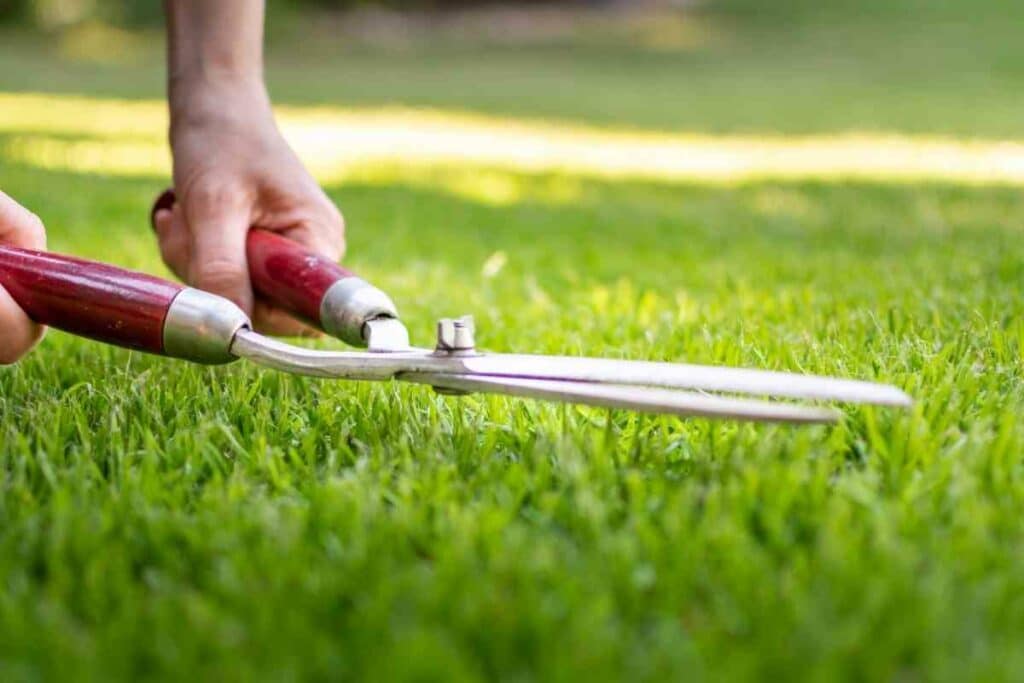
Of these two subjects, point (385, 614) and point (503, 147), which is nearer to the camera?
point (385, 614)

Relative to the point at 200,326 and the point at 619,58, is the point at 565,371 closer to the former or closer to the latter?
the point at 200,326

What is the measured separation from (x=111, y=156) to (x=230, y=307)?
5.52m

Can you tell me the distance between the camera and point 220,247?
7.68ft

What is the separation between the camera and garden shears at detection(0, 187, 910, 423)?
4.97ft

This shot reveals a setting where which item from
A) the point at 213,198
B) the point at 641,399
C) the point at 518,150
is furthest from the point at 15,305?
the point at 518,150

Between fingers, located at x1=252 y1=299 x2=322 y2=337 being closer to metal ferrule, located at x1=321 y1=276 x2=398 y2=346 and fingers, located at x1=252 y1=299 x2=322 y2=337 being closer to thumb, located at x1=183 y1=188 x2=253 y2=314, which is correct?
thumb, located at x1=183 y1=188 x2=253 y2=314

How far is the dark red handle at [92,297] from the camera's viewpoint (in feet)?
6.15

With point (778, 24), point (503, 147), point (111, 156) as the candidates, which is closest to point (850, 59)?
point (778, 24)

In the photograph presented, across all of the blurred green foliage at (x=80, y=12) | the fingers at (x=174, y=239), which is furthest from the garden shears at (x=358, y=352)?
the blurred green foliage at (x=80, y=12)

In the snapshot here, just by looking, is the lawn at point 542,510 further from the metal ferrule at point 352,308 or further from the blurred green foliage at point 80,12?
the blurred green foliage at point 80,12

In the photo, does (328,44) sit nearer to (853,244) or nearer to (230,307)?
(853,244)

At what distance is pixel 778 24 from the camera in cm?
2780

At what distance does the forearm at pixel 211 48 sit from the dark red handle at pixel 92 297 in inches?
29.7

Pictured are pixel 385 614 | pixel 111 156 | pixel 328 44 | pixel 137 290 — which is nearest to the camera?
pixel 385 614
